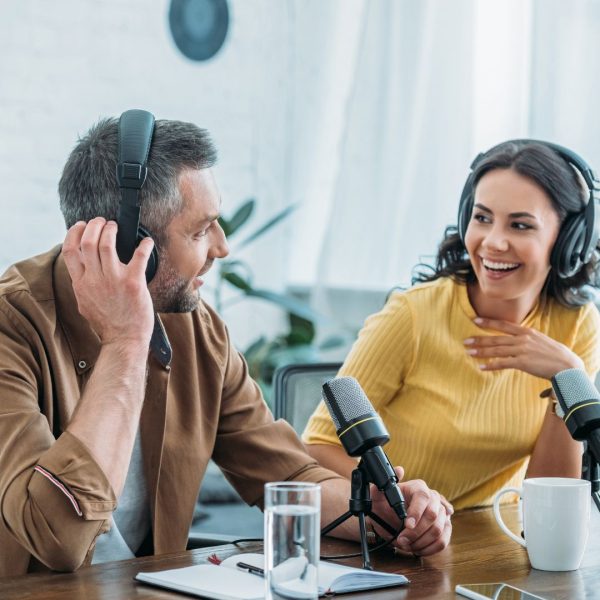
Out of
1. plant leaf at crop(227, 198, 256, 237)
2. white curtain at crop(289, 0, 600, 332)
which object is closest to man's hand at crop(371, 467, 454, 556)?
white curtain at crop(289, 0, 600, 332)

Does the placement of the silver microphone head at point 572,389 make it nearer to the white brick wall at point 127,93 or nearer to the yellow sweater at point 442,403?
the yellow sweater at point 442,403

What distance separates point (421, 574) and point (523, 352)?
26.6 inches

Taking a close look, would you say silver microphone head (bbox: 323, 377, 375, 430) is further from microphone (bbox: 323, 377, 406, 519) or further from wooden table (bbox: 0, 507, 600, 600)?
wooden table (bbox: 0, 507, 600, 600)

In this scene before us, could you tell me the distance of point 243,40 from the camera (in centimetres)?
396

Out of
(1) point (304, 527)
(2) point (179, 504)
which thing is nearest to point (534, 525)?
(1) point (304, 527)

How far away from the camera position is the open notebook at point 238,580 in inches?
41.0

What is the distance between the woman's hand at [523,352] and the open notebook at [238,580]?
0.69m

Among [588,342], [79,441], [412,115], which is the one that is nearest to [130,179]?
[79,441]

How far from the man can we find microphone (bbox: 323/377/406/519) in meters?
0.07

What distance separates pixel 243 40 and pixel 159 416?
2.78m

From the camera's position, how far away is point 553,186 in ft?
5.84

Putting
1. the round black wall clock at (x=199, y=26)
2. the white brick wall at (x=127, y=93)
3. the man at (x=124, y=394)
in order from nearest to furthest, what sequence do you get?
1. the man at (x=124, y=394)
2. the white brick wall at (x=127, y=93)
3. the round black wall clock at (x=199, y=26)

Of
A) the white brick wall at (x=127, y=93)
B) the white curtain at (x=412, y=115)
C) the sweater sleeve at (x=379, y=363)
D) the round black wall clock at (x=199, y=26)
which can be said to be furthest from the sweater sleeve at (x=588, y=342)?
the round black wall clock at (x=199, y=26)

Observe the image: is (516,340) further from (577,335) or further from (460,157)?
(460,157)
